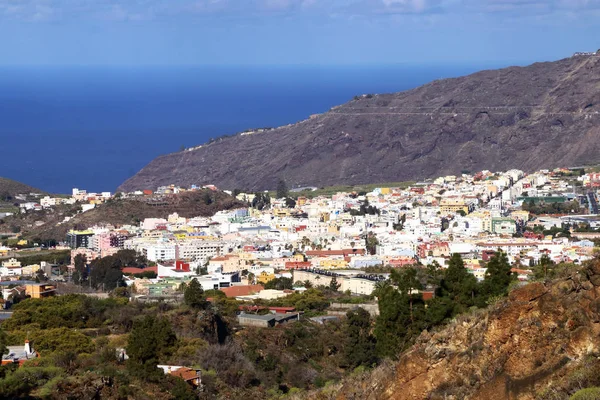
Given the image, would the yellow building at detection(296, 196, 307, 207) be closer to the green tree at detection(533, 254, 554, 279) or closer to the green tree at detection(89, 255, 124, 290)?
the green tree at detection(89, 255, 124, 290)

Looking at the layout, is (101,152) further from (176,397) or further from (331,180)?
(176,397)

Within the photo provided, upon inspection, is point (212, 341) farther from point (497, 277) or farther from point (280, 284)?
point (280, 284)

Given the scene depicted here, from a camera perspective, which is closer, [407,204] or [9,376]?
[9,376]

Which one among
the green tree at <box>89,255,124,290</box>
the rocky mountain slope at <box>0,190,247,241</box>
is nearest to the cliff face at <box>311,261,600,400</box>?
the green tree at <box>89,255,124,290</box>

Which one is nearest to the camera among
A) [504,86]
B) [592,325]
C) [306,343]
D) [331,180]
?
[592,325]

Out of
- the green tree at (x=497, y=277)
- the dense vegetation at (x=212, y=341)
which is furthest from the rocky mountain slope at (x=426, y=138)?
the green tree at (x=497, y=277)

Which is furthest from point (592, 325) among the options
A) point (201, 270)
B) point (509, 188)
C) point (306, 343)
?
point (509, 188)

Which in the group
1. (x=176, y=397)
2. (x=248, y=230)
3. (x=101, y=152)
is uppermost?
(x=101, y=152)
